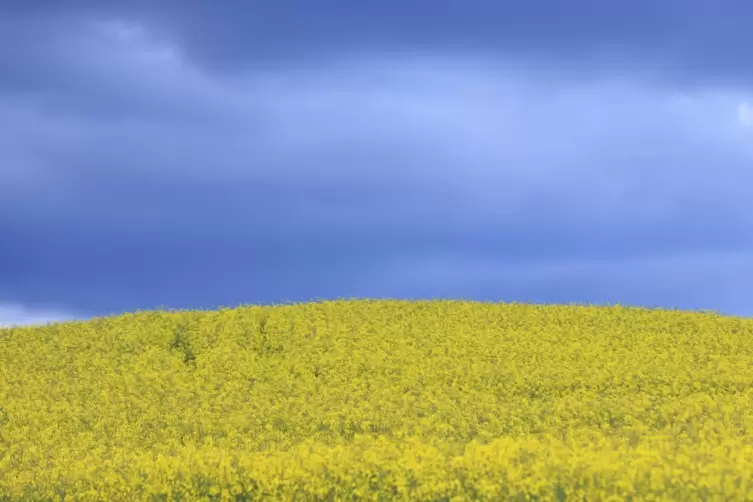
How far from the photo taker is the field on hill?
1020cm

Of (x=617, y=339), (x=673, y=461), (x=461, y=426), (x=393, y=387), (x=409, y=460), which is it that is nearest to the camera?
(x=673, y=461)

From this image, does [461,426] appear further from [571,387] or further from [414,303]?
[414,303]

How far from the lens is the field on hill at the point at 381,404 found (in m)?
10.2

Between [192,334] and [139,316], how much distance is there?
306 centimetres

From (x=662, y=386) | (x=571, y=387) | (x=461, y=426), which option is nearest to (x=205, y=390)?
(x=461, y=426)

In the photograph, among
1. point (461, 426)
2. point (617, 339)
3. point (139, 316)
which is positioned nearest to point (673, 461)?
point (461, 426)

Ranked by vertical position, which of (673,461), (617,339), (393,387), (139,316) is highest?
(139,316)

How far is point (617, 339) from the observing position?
78.3 ft

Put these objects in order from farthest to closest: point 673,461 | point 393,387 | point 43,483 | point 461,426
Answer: point 393,387
point 461,426
point 43,483
point 673,461

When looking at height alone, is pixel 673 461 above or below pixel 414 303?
below

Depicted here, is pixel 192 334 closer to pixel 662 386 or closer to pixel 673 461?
pixel 662 386

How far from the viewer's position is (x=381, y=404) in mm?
17391

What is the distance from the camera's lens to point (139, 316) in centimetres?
2675

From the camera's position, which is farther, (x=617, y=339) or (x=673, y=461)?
(x=617, y=339)
